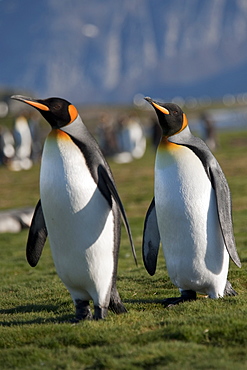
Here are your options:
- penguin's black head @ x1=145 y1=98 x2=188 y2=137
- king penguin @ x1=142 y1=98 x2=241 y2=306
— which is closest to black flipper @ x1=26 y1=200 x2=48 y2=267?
king penguin @ x1=142 y1=98 x2=241 y2=306

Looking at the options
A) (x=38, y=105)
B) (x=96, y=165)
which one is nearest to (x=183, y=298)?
(x=96, y=165)

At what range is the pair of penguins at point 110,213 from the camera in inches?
205

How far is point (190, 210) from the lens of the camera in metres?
5.58

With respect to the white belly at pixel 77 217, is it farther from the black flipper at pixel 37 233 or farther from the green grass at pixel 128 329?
the black flipper at pixel 37 233

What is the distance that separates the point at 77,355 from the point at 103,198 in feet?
4.43

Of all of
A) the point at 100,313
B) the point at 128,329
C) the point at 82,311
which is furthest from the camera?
the point at 82,311

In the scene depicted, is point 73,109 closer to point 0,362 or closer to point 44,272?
point 0,362

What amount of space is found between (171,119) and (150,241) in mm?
1208

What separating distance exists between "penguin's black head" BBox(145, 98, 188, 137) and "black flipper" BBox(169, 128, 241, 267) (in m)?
0.06

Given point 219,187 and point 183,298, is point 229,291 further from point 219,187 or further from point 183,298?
point 219,187

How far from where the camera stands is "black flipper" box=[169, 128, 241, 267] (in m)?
5.61

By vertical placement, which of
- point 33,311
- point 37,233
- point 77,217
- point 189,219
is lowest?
point 33,311

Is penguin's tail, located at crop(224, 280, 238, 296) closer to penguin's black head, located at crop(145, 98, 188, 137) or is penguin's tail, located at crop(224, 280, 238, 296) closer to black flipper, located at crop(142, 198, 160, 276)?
black flipper, located at crop(142, 198, 160, 276)

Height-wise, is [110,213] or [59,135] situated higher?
[59,135]
